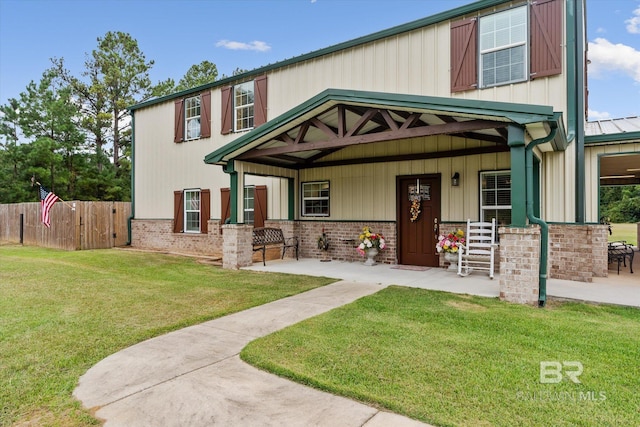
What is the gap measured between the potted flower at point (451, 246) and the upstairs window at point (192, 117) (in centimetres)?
888

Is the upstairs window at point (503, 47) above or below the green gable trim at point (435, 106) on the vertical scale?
above

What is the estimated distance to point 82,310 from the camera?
210 inches

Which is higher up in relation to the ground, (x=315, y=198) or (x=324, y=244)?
(x=315, y=198)

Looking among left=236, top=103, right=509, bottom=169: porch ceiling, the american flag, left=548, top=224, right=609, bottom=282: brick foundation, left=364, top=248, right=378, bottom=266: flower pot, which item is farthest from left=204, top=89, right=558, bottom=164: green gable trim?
the american flag

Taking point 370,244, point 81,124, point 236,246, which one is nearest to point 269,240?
point 236,246

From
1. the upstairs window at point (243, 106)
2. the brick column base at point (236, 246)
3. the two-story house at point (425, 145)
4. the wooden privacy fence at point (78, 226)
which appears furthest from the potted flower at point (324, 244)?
the wooden privacy fence at point (78, 226)

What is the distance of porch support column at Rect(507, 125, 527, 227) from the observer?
5566 millimetres

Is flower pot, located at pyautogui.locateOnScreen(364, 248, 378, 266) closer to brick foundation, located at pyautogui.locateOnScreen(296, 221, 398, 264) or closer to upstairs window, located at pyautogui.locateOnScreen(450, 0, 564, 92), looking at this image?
brick foundation, located at pyautogui.locateOnScreen(296, 221, 398, 264)

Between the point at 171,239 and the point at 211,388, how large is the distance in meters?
11.4

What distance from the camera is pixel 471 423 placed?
244cm

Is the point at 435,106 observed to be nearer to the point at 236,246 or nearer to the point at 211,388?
the point at 211,388

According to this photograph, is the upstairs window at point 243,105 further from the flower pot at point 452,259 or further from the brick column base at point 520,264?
the brick column base at point 520,264

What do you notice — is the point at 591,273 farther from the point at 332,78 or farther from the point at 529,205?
the point at 332,78

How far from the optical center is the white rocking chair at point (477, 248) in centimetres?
780
